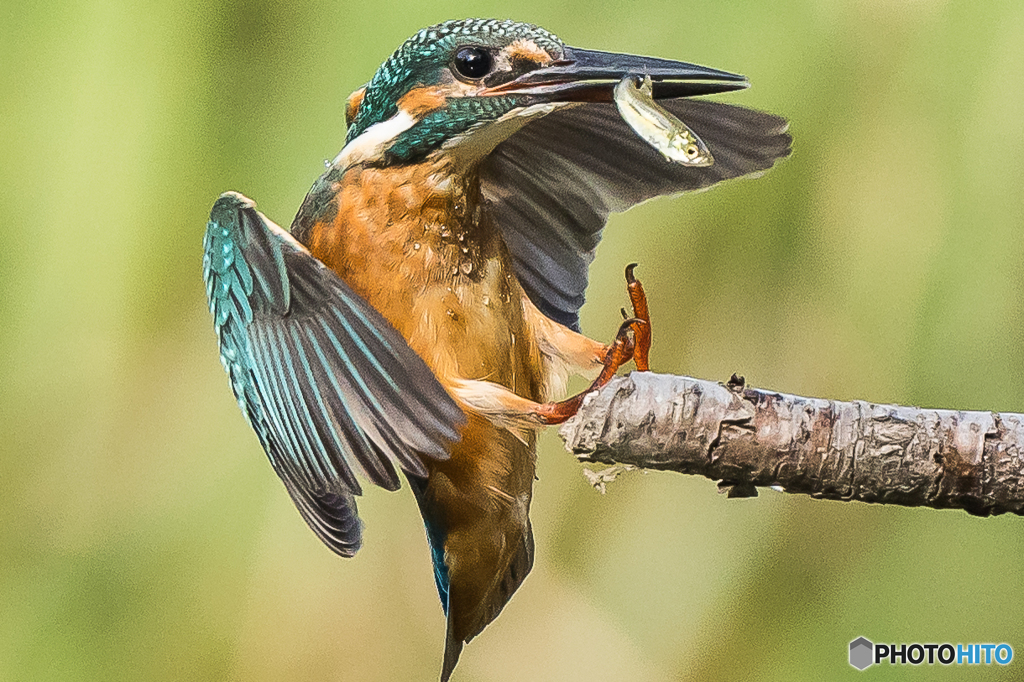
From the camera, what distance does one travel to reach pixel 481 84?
585mm

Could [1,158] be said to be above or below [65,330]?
above

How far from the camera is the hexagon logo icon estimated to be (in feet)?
3.07

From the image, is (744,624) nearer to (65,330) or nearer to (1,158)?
(65,330)

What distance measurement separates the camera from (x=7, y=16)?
981 mm

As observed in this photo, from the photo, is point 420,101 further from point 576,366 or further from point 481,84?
point 576,366

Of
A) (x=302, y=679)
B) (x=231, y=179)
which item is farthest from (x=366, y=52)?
(x=302, y=679)

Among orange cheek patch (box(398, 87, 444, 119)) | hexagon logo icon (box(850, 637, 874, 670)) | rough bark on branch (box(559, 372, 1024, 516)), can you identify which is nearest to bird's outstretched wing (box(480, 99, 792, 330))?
orange cheek patch (box(398, 87, 444, 119))

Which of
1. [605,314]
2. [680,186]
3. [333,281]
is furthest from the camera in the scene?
[605,314]

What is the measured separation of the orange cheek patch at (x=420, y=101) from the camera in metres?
0.60

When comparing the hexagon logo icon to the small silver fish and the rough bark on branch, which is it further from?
the small silver fish

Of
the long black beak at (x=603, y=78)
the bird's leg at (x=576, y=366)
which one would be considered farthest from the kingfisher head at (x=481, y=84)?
the bird's leg at (x=576, y=366)

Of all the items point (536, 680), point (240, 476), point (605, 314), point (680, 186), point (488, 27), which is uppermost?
point (488, 27)

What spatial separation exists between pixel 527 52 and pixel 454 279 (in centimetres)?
14

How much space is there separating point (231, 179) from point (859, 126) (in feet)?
1.96
